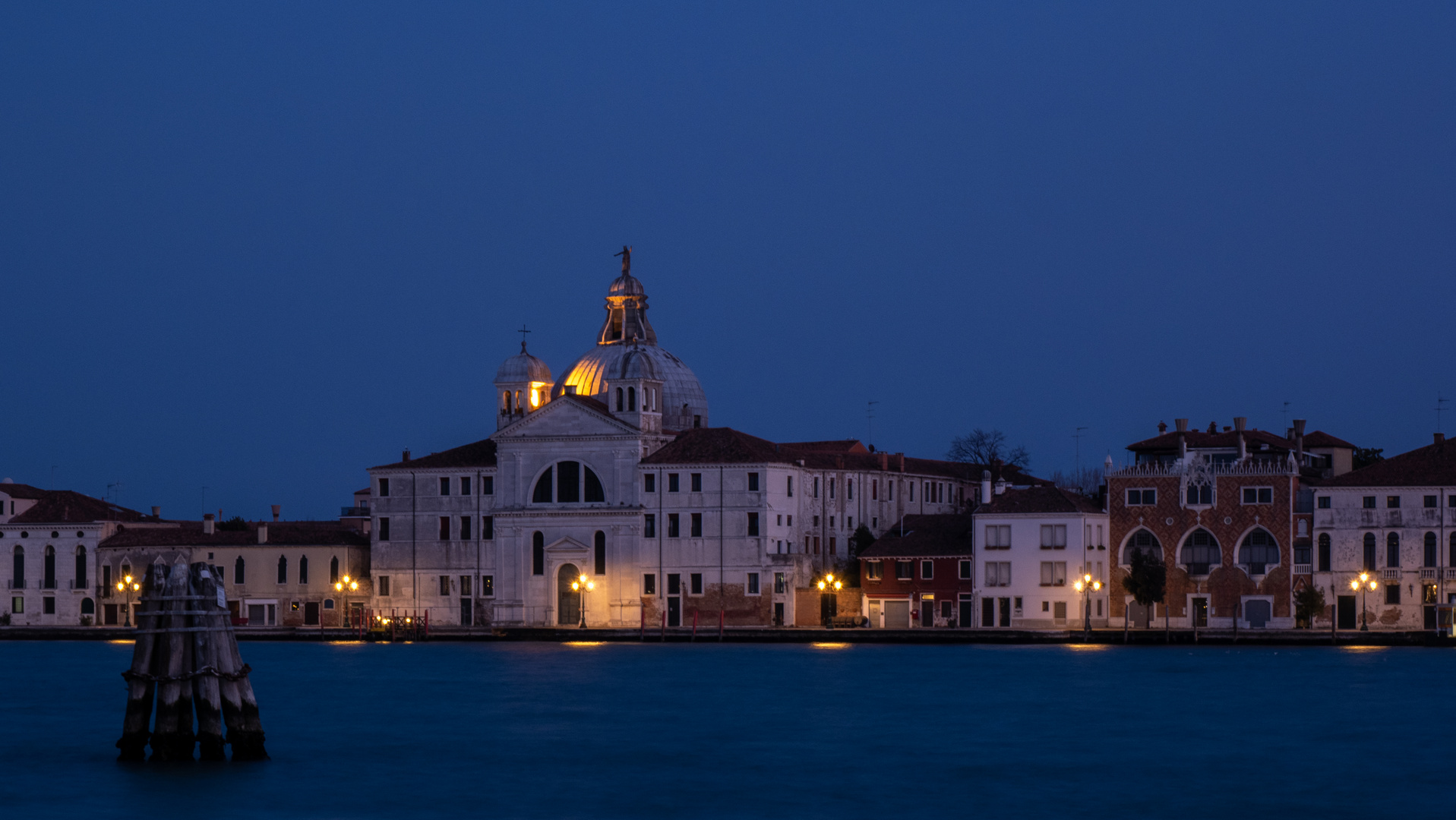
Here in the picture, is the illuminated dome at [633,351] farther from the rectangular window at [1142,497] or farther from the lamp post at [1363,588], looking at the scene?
the lamp post at [1363,588]

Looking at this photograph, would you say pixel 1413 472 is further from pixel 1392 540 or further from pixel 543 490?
pixel 543 490

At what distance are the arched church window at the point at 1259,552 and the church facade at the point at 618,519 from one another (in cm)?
1294

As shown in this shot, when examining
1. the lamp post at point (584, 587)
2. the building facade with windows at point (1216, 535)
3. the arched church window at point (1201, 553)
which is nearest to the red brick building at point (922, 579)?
the building facade with windows at point (1216, 535)

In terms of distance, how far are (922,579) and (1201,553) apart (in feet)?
26.3

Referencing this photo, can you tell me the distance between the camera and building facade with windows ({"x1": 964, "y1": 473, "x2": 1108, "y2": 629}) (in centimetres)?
6762

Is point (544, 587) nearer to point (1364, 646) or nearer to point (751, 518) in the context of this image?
point (751, 518)

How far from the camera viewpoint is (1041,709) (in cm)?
4419

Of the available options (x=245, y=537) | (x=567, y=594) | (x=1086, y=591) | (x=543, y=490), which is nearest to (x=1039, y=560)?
(x=1086, y=591)

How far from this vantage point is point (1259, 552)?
2606 inches

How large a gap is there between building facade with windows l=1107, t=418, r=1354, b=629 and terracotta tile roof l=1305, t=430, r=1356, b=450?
13.4ft

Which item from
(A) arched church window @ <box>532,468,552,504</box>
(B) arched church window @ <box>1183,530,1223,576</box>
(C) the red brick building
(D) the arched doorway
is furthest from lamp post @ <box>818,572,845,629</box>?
(B) arched church window @ <box>1183,530,1223,576</box>

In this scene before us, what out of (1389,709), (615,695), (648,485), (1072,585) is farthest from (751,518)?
(1389,709)

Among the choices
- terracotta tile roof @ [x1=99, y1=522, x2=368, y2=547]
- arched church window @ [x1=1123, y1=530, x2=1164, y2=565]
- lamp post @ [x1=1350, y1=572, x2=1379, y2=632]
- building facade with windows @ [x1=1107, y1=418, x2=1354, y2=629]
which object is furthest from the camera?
terracotta tile roof @ [x1=99, y1=522, x2=368, y2=547]

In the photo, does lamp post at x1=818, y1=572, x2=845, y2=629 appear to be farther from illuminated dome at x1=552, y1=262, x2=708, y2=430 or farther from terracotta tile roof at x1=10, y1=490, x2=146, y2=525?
terracotta tile roof at x1=10, y1=490, x2=146, y2=525
